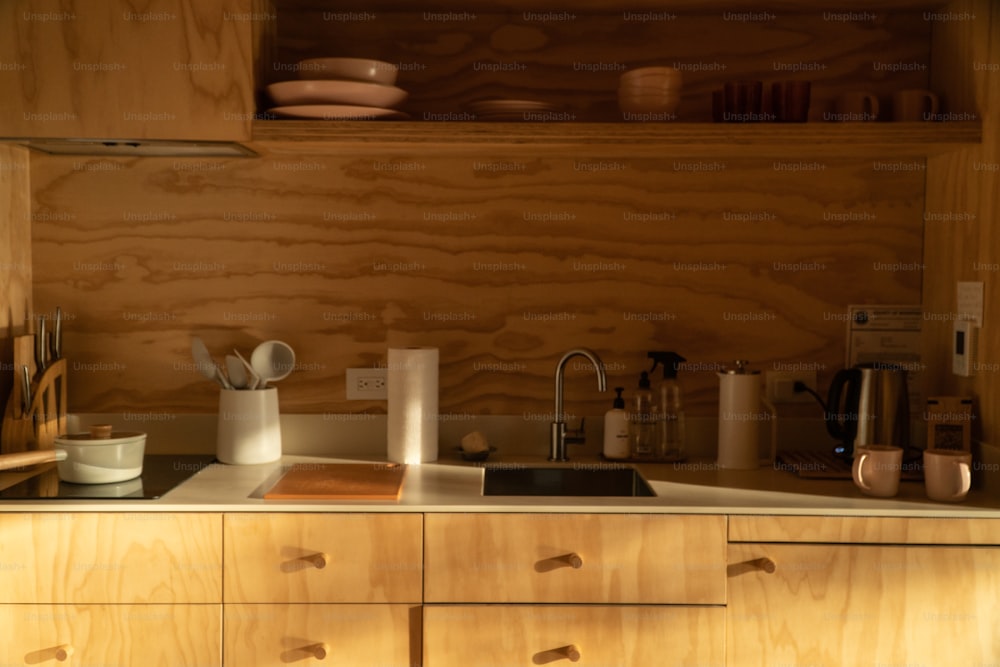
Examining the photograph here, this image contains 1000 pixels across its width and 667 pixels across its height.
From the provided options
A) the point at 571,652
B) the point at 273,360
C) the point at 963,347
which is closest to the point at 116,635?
the point at 273,360

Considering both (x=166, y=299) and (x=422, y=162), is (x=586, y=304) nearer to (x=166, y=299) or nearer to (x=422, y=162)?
(x=422, y=162)

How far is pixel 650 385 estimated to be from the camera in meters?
2.37

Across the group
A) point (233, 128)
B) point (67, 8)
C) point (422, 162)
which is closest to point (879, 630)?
point (422, 162)

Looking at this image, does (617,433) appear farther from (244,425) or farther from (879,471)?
(244,425)

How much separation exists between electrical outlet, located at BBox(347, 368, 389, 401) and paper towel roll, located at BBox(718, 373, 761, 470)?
0.88 m

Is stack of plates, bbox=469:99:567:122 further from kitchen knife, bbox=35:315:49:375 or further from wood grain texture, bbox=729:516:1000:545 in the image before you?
kitchen knife, bbox=35:315:49:375

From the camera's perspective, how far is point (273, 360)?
2.35 m

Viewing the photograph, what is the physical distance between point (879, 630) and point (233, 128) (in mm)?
1754

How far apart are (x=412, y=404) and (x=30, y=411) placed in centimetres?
92

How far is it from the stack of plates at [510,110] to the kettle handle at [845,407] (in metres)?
0.96

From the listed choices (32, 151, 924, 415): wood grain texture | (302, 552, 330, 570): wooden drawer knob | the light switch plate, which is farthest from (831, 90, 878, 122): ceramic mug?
(302, 552, 330, 570): wooden drawer knob

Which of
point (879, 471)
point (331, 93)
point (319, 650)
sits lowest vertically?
point (319, 650)

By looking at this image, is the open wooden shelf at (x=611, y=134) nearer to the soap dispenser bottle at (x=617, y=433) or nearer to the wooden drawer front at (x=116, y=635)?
the soap dispenser bottle at (x=617, y=433)

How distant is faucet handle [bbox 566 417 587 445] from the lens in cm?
233
